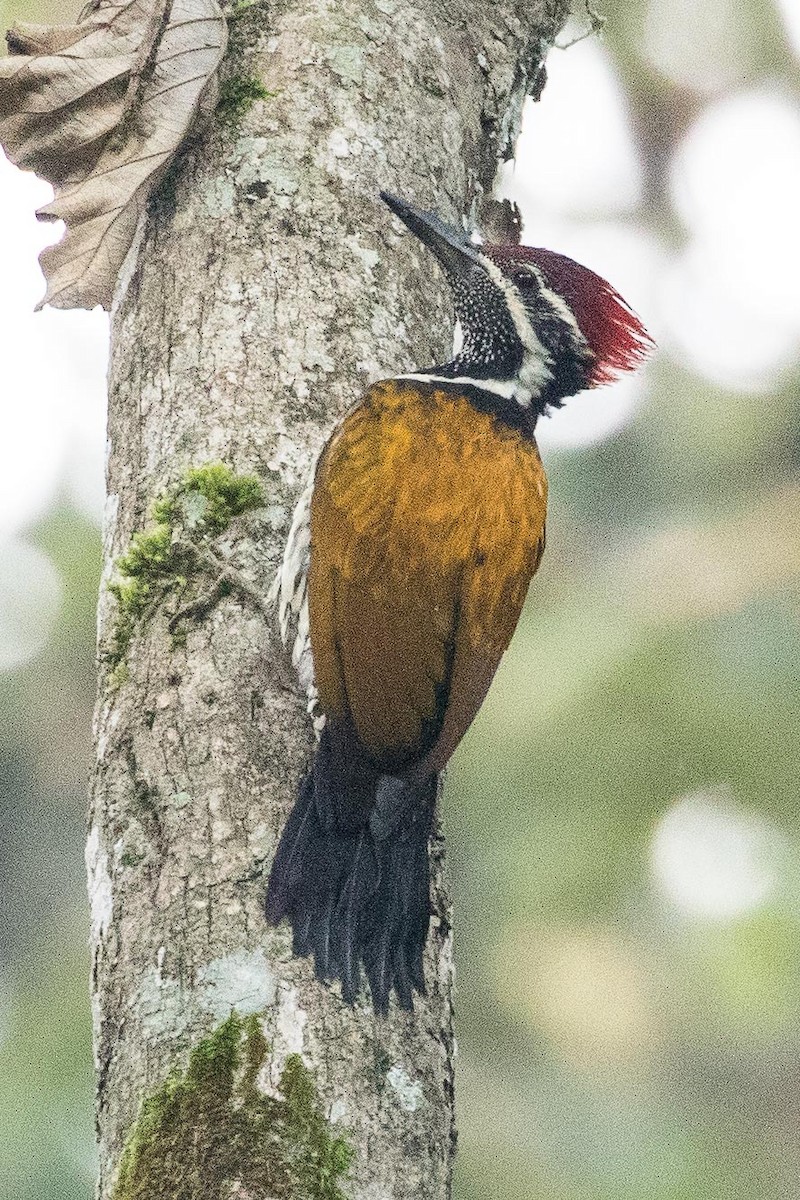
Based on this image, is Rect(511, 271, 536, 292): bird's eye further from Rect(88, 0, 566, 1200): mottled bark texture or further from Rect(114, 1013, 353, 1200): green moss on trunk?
Rect(114, 1013, 353, 1200): green moss on trunk

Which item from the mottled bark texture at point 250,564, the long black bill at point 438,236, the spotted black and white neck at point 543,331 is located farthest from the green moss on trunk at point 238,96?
the spotted black and white neck at point 543,331

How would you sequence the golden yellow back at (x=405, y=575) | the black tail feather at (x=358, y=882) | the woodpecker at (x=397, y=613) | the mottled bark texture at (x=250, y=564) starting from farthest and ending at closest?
the golden yellow back at (x=405, y=575) → the woodpecker at (x=397, y=613) → the black tail feather at (x=358, y=882) → the mottled bark texture at (x=250, y=564)

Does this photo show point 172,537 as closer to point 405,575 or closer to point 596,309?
point 405,575

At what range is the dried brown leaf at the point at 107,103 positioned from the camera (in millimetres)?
3033

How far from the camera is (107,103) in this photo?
10.1 feet

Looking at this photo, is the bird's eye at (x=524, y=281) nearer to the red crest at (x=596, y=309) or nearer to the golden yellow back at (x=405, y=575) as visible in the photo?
the red crest at (x=596, y=309)

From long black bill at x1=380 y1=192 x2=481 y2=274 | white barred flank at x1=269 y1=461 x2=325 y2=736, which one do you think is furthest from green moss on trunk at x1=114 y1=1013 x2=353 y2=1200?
long black bill at x1=380 y1=192 x2=481 y2=274

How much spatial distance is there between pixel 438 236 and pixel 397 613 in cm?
84

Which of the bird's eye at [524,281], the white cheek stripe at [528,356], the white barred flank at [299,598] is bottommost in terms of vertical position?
the white barred flank at [299,598]

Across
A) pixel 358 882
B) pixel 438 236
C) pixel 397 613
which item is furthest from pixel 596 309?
pixel 358 882

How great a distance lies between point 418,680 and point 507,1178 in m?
2.90

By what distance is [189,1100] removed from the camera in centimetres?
208

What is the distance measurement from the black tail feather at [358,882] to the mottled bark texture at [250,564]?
0.12 feet

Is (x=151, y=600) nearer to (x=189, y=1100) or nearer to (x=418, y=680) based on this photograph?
(x=418, y=680)
